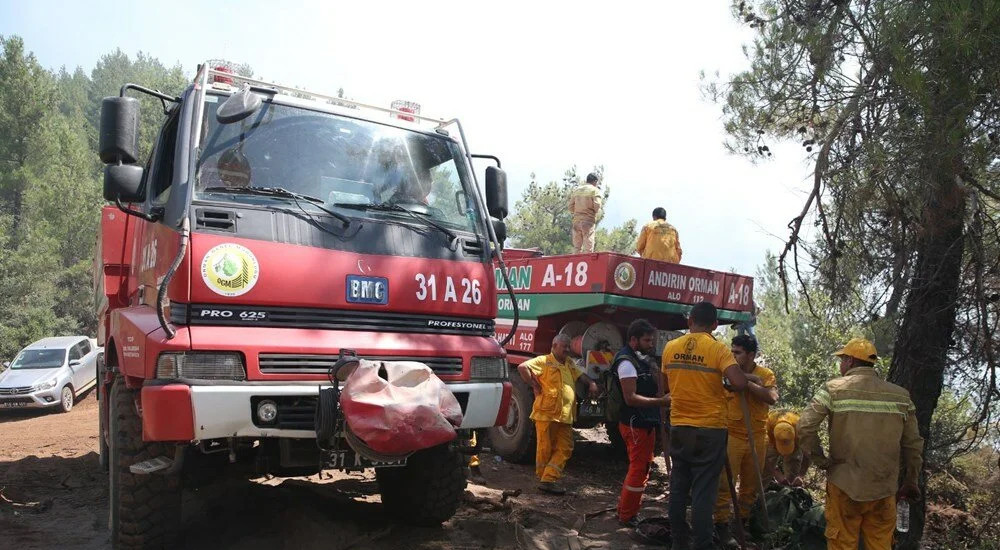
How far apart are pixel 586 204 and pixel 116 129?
7.46 meters

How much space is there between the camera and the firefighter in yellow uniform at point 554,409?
25.1ft

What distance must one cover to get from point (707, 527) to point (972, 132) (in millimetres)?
2844

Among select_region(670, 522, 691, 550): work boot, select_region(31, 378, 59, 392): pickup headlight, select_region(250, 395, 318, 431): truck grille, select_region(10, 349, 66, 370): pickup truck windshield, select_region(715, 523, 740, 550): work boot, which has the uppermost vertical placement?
select_region(250, 395, 318, 431): truck grille

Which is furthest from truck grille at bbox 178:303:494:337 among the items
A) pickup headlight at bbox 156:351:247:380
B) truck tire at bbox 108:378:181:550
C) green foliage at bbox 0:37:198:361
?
green foliage at bbox 0:37:198:361

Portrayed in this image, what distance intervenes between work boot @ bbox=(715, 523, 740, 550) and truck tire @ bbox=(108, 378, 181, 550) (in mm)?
3724

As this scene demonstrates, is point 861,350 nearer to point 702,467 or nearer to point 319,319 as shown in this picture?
point 702,467

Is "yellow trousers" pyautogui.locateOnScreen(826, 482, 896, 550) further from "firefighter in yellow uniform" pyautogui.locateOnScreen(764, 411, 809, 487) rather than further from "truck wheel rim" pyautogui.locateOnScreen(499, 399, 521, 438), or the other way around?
"truck wheel rim" pyautogui.locateOnScreen(499, 399, 521, 438)

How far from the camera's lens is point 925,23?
481cm

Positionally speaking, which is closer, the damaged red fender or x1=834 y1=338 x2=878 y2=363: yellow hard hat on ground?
the damaged red fender

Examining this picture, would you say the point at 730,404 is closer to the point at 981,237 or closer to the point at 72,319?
the point at 981,237

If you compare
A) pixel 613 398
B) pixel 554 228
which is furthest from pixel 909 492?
pixel 554 228

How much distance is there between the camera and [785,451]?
20.2 ft

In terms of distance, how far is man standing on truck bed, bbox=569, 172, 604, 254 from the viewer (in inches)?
440

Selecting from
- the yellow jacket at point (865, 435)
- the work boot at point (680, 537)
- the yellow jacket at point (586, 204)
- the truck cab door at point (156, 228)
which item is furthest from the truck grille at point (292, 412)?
the yellow jacket at point (586, 204)
